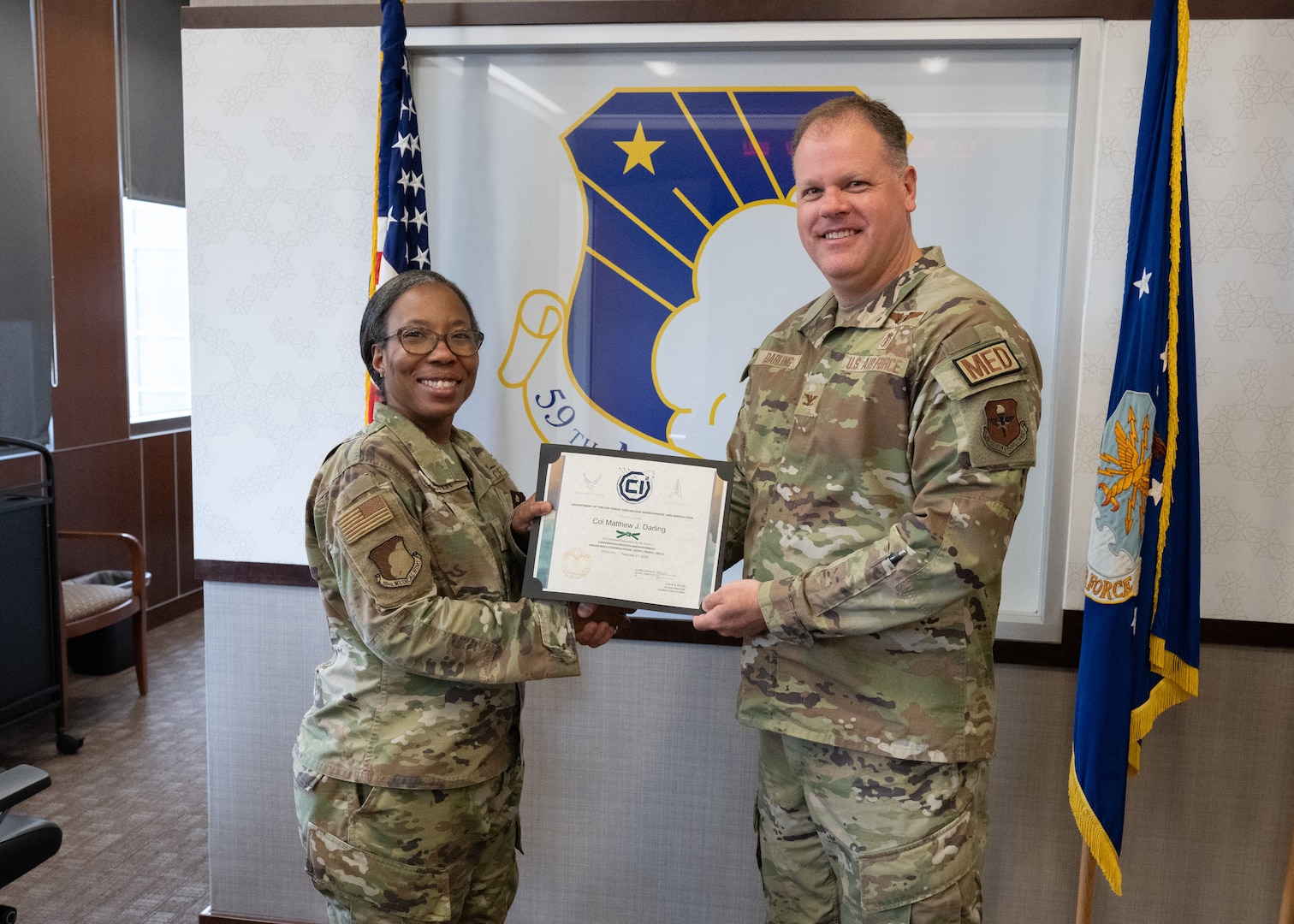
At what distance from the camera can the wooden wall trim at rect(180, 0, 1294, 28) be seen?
1.96 m

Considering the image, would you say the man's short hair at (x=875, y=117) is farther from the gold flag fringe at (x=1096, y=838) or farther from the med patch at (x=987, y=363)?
the gold flag fringe at (x=1096, y=838)

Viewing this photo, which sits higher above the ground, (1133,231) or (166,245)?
(166,245)

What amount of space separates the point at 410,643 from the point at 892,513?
2.55ft

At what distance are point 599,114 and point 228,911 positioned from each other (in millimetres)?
2227

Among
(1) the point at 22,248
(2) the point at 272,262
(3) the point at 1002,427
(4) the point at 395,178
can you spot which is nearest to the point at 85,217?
(1) the point at 22,248

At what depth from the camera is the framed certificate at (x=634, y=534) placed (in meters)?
1.59

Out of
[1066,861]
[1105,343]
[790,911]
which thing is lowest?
[1066,861]

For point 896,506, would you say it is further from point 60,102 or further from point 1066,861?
point 60,102

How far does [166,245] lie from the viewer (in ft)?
18.0

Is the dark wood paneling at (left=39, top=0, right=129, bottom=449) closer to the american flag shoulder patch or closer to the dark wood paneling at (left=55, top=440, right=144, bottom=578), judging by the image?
the dark wood paneling at (left=55, top=440, right=144, bottom=578)

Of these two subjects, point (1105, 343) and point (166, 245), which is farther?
point (166, 245)

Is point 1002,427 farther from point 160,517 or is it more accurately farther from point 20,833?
point 160,517

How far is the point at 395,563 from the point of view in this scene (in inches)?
56.2

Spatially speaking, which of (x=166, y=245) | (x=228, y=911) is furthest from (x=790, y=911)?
(x=166, y=245)
